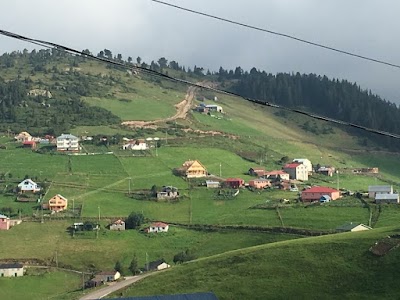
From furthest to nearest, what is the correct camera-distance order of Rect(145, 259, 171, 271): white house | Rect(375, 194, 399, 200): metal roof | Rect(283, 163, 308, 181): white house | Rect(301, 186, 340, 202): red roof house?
Rect(283, 163, 308, 181): white house
Rect(301, 186, 340, 202): red roof house
Rect(375, 194, 399, 200): metal roof
Rect(145, 259, 171, 271): white house

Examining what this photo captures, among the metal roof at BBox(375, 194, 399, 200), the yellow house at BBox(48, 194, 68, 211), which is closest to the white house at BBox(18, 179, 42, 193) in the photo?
the yellow house at BBox(48, 194, 68, 211)

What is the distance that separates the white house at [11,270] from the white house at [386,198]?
46.0 m

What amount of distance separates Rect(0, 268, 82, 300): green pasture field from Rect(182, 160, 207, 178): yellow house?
46.2 metres

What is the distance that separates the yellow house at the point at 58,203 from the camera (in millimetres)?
Answer: 97500

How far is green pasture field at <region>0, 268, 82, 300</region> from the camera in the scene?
65.3 metres

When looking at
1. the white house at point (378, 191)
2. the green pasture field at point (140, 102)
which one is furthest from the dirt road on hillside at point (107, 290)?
the green pasture field at point (140, 102)

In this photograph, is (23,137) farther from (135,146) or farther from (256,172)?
(256,172)

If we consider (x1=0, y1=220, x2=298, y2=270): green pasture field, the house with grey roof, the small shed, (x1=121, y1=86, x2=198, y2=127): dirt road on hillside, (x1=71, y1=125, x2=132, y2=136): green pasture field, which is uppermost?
(x1=121, y1=86, x2=198, y2=127): dirt road on hillside

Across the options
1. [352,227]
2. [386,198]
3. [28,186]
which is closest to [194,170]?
[28,186]

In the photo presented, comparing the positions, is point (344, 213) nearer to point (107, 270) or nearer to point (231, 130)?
point (107, 270)

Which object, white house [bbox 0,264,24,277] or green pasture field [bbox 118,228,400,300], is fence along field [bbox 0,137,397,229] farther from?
white house [bbox 0,264,24,277]

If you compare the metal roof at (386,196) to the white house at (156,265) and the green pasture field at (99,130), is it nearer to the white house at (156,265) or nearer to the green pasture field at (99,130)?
the white house at (156,265)

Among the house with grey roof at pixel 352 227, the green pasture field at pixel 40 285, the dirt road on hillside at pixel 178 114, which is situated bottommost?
the green pasture field at pixel 40 285

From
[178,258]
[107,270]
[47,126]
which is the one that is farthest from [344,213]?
[47,126]
